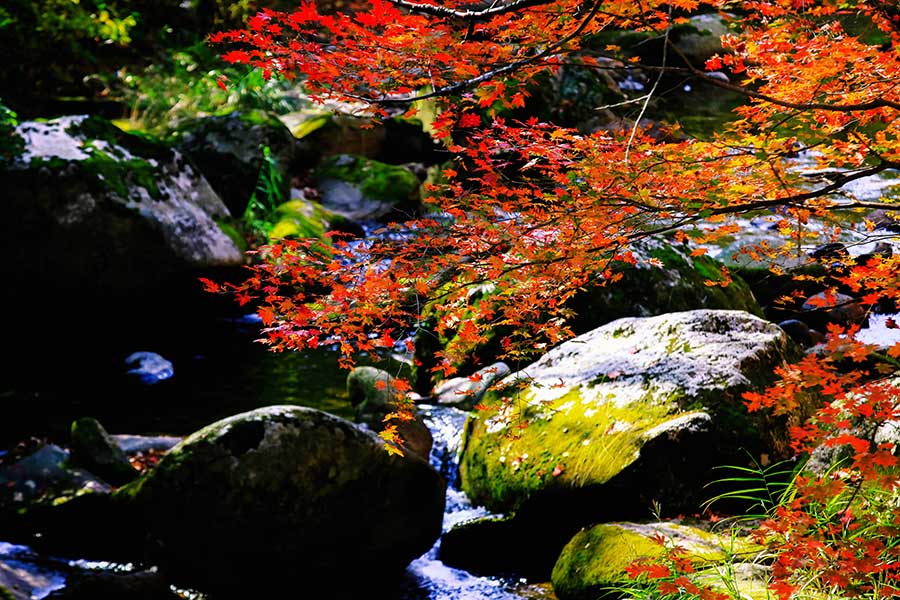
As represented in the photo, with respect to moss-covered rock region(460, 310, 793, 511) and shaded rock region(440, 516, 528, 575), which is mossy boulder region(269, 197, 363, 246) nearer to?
moss-covered rock region(460, 310, 793, 511)

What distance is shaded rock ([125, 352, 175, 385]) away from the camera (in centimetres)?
768

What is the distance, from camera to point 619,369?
16.8 ft

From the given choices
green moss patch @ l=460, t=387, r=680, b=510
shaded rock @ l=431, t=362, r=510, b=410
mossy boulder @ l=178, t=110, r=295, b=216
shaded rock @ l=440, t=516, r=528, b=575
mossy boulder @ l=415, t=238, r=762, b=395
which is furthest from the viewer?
mossy boulder @ l=178, t=110, r=295, b=216

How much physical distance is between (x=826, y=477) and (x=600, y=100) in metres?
10.8

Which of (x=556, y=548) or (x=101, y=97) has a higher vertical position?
(x=101, y=97)

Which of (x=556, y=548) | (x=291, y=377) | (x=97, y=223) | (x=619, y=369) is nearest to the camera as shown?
(x=556, y=548)

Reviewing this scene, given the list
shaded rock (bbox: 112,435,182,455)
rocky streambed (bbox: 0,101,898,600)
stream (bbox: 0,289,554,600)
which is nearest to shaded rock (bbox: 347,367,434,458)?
rocky streambed (bbox: 0,101,898,600)

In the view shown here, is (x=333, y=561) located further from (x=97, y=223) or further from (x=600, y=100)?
(x=600, y=100)

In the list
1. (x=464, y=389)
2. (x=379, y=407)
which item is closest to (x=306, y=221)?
(x=464, y=389)

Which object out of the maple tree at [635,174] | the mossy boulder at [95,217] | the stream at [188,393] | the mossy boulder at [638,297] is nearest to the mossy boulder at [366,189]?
the mossy boulder at [95,217]

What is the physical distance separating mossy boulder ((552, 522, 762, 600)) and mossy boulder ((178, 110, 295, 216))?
8771 millimetres

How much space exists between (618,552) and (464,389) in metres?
3.25

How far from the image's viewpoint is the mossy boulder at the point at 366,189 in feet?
40.0

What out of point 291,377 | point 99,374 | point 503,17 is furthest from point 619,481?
point 99,374
